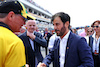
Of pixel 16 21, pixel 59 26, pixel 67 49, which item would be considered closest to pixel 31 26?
pixel 59 26

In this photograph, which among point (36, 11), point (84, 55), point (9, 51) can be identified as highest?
point (36, 11)

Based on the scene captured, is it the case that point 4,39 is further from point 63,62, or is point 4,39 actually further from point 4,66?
point 63,62

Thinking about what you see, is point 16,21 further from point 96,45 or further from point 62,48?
point 96,45

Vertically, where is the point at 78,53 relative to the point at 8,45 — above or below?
below

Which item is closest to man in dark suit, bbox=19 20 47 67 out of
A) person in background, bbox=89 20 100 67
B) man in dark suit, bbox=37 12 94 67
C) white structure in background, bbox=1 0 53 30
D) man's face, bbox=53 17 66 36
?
man in dark suit, bbox=37 12 94 67

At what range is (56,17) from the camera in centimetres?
179

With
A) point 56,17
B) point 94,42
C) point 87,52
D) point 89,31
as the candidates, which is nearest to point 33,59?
point 56,17

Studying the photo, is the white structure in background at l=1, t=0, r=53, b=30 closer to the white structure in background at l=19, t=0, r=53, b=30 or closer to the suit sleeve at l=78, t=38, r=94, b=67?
the white structure in background at l=19, t=0, r=53, b=30

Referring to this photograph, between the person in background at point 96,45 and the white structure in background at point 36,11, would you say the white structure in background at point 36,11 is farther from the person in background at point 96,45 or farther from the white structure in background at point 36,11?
the person in background at point 96,45

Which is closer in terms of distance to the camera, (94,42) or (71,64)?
(71,64)

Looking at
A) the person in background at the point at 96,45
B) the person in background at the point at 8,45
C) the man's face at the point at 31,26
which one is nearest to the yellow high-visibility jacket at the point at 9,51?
the person in background at the point at 8,45

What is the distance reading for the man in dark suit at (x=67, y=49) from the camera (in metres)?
1.44

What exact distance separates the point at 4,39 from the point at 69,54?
1110 mm

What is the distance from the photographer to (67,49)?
158cm
